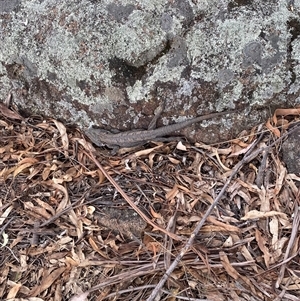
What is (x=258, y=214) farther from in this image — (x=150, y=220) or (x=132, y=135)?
(x=132, y=135)

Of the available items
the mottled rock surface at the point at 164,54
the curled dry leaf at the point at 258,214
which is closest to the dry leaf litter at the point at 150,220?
the curled dry leaf at the point at 258,214

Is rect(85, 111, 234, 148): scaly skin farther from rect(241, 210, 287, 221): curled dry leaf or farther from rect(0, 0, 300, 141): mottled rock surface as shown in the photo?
rect(241, 210, 287, 221): curled dry leaf

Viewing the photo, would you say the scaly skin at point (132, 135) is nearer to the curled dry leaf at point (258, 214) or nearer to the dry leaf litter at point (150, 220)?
the dry leaf litter at point (150, 220)

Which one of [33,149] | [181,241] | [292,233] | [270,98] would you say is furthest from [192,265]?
[33,149]

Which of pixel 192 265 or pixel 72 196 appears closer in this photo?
pixel 192 265

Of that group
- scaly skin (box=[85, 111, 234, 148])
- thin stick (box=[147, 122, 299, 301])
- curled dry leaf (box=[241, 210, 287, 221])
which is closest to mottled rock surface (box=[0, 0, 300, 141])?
scaly skin (box=[85, 111, 234, 148])

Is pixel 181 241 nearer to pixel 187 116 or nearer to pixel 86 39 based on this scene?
pixel 187 116
